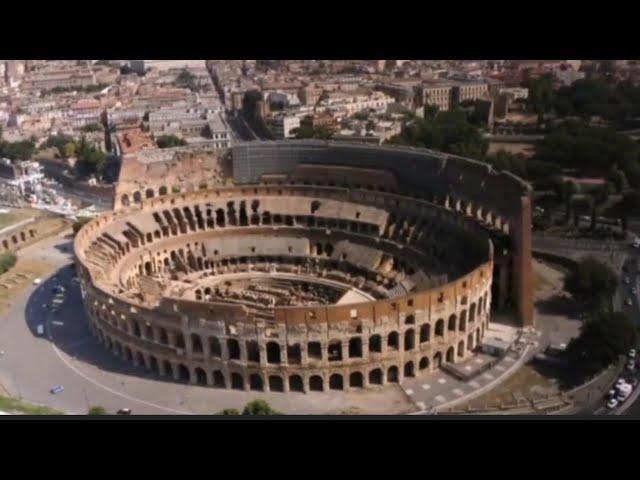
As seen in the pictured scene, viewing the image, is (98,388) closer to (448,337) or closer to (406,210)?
(448,337)

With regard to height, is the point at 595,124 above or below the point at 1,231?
above

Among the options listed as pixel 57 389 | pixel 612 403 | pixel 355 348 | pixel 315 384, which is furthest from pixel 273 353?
pixel 612 403

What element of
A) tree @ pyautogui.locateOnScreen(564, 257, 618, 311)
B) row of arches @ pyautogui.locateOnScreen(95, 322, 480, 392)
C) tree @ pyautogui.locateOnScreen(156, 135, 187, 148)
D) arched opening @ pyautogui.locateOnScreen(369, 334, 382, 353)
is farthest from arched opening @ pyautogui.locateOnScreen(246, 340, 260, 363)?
tree @ pyautogui.locateOnScreen(156, 135, 187, 148)

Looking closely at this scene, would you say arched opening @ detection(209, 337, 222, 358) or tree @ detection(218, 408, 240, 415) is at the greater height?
arched opening @ detection(209, 337, 222, 358)

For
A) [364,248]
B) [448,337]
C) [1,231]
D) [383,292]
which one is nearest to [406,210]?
[364,248]

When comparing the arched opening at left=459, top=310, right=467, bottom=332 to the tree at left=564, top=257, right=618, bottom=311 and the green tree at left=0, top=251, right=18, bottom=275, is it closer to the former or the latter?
the tree at left=564, top=257, right=618, bottom=311

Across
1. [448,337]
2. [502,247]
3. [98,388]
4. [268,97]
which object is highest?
[268,97]

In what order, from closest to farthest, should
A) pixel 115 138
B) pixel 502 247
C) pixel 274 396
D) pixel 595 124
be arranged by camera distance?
pixel 274 396, pixel 502 247, pixel 595 124, pixel 115 138
